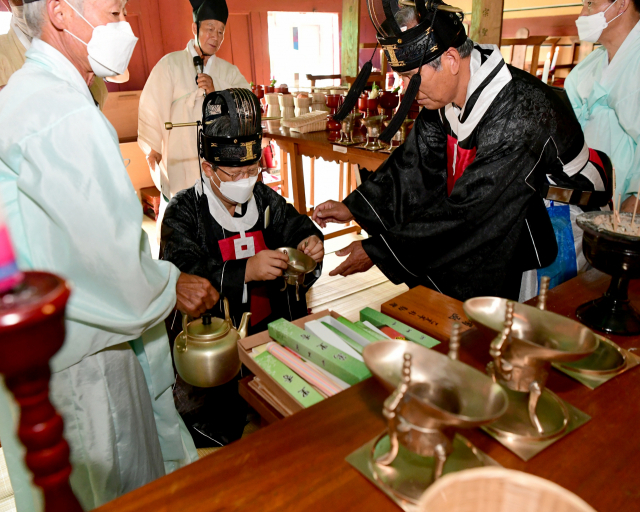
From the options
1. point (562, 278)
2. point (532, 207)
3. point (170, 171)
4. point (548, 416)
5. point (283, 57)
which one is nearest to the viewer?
point (548, 416)

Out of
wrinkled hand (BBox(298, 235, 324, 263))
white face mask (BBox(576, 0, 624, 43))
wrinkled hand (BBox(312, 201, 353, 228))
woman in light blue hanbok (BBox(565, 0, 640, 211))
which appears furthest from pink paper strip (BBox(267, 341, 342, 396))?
white face mask (BBox(576, 0, 624, 43))

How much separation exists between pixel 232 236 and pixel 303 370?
128cm

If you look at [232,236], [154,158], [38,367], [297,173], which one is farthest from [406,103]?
[297,173]

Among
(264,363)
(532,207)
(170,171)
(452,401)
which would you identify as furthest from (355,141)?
(452,401)

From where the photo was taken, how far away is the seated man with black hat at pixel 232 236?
2080 millimetres

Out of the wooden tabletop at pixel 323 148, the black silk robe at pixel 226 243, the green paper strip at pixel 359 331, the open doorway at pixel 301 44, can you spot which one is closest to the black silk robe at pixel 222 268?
the black silk robe at pixel 226 243

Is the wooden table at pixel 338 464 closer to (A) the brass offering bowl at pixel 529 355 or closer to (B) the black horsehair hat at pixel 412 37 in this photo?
(A) the brass offering bowl at pixel 529 355

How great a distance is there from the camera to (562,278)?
2234 mm

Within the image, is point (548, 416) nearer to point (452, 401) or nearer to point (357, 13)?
point (452, 401)

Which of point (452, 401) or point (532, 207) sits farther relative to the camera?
point (532, 207)

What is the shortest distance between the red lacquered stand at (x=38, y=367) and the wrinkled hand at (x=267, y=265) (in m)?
1.57

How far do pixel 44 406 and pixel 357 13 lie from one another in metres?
6.36

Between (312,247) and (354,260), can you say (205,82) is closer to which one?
(312,247)

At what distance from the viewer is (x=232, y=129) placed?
2072mm
